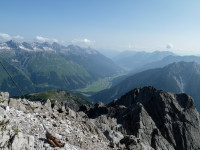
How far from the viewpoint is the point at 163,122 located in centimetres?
8875

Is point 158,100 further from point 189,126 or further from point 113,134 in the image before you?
point 113,134

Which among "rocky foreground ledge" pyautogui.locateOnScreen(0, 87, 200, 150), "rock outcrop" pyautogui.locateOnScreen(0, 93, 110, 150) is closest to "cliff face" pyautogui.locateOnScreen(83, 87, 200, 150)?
"rocky foreground ledge" pyautogui.locateOnScreen(0, 87, 200, 150)

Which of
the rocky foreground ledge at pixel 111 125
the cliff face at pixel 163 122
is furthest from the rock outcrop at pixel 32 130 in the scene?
the cliff face at pixel 163 122

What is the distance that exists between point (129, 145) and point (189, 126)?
59896 mm

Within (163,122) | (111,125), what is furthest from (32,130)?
(163,122)

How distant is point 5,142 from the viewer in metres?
21.2

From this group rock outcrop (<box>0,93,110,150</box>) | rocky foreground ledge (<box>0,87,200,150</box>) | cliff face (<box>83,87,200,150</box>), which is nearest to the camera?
rock outcrop (<box>0,93,110,150</box>)

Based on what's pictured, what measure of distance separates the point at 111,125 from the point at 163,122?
31.2m

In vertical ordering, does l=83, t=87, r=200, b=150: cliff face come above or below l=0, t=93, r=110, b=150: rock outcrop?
below

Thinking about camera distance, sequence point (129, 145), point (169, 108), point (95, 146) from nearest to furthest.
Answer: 1. point (95, 146)
2. point (129, 145)
3. point (169, 108)

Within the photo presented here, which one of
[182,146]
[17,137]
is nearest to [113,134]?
[17,137]

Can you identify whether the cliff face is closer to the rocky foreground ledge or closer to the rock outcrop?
the rocky foreground ledge

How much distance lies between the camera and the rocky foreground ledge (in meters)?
25.6

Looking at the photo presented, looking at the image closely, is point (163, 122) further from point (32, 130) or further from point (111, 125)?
point (32, 130)
